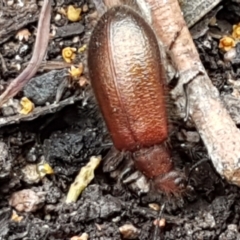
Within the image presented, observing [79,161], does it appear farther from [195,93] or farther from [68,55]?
[195,93]

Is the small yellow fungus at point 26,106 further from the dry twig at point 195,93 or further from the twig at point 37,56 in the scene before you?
the dry twig at point 195,93

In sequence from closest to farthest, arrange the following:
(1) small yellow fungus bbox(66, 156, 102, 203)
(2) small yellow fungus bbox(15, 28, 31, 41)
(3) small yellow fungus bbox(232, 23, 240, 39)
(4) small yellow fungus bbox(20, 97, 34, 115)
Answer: (1) small yellow fungus bbox(66, 156, 102, 203)
(4) small yellow fungus bbox(20, 97, 34, 115)
(2) small yellow fungus bbox(15, 28, 31, 41)
(3) small yellow fungus bbox(232, 23, 240, 39)

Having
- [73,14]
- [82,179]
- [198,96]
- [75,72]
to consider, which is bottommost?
[82,179]

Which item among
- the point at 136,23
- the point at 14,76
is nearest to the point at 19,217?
the point at 14,76

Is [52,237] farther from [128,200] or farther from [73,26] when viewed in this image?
[73,26]

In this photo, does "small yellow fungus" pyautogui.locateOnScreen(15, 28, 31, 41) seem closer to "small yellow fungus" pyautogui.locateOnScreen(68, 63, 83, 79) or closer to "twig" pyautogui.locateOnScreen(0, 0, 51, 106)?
"twig" pyautogui.locateOnScreen(0, 0, 51, 106)

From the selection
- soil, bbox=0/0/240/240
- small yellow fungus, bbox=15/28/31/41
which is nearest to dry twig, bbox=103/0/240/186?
soil, bbox=0/0/240/240

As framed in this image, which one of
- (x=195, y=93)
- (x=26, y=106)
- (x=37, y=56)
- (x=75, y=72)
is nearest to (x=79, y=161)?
(x=26, y=106)
